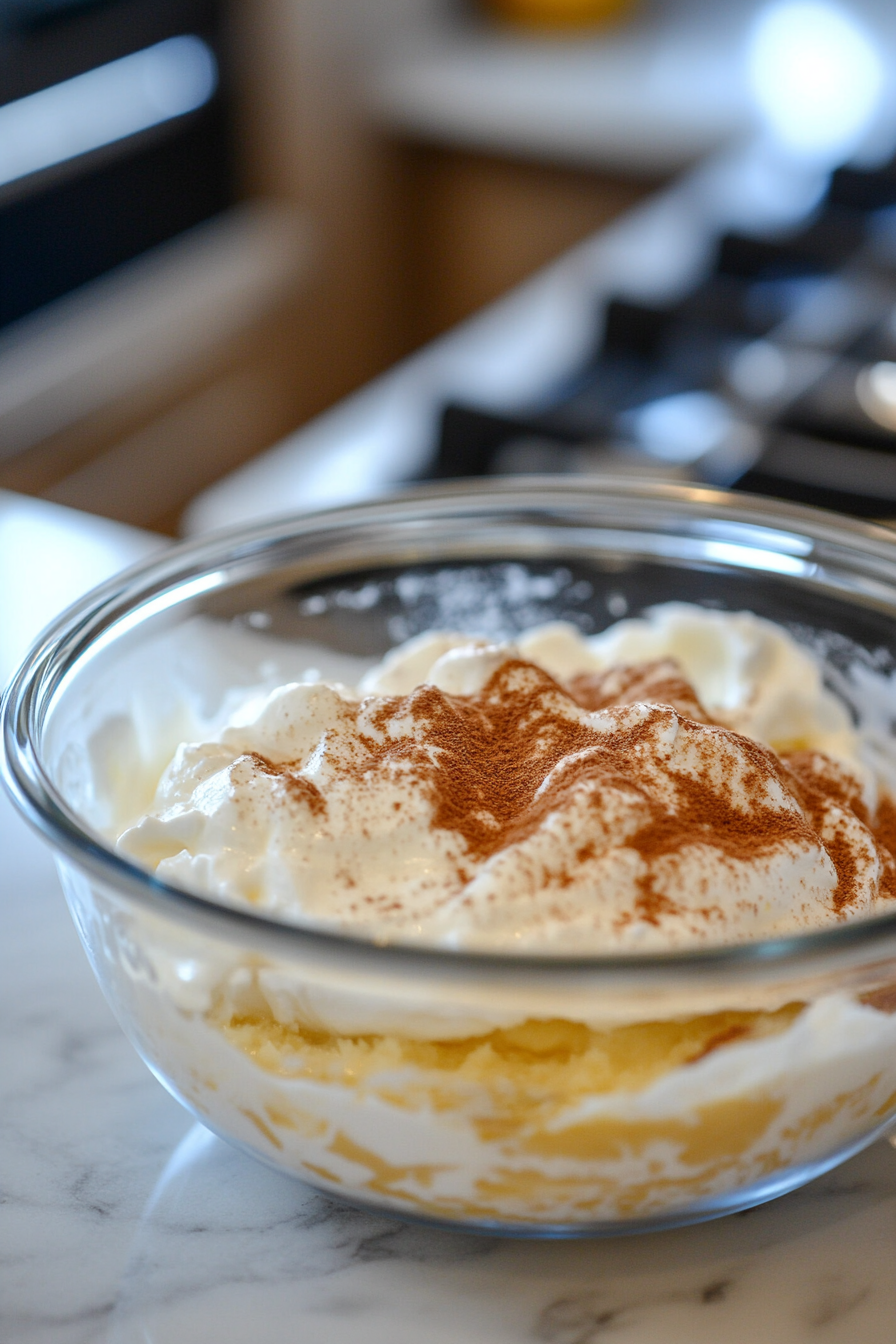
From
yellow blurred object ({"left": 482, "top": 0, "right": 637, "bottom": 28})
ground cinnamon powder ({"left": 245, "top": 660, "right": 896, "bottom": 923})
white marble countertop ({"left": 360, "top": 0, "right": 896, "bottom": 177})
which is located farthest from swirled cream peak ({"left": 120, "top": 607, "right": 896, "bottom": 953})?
yellow blurred object ({"left": 482, "top": 0, "right": 637, "bottom": 28})

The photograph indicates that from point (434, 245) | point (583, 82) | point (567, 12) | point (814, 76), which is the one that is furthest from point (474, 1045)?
point (567, 12)

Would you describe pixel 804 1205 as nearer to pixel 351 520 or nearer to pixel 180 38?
pixel 351 520

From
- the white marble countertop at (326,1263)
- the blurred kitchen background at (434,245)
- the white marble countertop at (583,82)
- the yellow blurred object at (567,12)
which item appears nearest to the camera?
the white marble countertop at (326,1263)

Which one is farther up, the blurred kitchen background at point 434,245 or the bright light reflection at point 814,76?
the bright light reflection at point 814,76

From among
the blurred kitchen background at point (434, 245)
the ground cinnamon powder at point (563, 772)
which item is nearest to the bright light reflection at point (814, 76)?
the blurred kitchen background at point (434, 245)

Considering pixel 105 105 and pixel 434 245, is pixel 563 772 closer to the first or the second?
pixel 105 105

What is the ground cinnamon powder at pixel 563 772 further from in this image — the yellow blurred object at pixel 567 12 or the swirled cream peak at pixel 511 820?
the yellow blurred object at pixel 567 12

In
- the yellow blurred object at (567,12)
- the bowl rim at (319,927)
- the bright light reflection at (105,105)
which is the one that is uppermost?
the yellow blurred object at (567,12)
